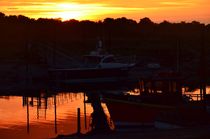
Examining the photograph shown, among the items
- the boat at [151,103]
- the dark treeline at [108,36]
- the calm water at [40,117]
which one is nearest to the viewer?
the boat at [151,103]

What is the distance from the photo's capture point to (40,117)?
4003 cm

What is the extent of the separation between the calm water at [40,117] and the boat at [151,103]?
2.01 m

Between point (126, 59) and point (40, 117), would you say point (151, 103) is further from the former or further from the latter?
point (126, 59)

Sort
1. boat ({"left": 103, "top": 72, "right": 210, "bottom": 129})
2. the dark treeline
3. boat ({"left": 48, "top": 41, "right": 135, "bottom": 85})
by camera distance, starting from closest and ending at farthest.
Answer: boat ({"left": 103, "top": 72, "right": 210, "bottom": 129}) → boat ({"left": 48, "top": 41, "right": 135, "bottom": 85}) → the dark treeline

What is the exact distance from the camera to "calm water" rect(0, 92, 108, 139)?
34.0 m

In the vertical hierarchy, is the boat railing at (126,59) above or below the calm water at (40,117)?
above

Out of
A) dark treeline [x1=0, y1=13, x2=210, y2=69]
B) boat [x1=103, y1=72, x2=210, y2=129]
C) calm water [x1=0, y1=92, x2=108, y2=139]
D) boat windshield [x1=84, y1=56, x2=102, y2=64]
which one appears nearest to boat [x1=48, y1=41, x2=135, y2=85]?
boat windshield [x1=84, y1=56, x2=102, y2=64]

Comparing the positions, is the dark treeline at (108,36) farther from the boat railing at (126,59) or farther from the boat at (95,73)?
the boat at (95,73)

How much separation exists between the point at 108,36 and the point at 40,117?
2687 inches

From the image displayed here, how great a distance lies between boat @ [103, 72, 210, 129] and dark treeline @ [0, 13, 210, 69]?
173 feet

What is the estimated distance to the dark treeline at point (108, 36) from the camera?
98.8 meters

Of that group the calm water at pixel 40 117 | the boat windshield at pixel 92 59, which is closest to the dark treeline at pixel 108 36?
the boat windshield at pixel 92 59

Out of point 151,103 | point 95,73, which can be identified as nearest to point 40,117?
point 151,103

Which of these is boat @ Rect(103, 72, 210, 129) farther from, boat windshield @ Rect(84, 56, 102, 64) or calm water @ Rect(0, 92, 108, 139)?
boat windshield @ Rect(84, 56, 102, 64)
